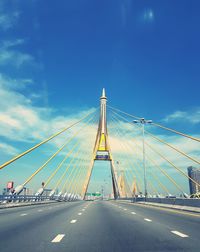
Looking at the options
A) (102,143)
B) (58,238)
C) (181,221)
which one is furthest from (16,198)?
(58,238)

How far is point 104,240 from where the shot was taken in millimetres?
8547

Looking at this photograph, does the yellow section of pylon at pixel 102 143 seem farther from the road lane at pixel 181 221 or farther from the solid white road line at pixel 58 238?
the solid white road line at pixel 58 238

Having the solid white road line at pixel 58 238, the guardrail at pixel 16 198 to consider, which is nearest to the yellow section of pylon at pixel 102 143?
the guardrail at pixel 16 198

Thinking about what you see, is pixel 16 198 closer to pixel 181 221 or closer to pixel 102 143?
pixel 181 221

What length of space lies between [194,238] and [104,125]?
51.5 m

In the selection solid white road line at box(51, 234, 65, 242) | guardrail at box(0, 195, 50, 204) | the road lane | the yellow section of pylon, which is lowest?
solid white road line at box(51, 234, 65, 242)

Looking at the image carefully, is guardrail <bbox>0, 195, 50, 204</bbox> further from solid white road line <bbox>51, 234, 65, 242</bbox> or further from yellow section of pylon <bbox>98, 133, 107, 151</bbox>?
solid white road line <bbox>51, 234, 65, 242</bbox>

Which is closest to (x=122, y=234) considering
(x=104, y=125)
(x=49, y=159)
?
(x=49, y=159)

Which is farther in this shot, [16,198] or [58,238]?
[16,198]

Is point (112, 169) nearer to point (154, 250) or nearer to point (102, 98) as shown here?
point (102, 98)

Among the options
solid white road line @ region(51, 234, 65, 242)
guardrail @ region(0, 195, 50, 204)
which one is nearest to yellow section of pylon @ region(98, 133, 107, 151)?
guardrail @ region(0, 195, 50, 204)

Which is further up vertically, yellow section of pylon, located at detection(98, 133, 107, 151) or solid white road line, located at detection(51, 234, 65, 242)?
yellow section of pylon, located at detection(98, 133, 107, 151)

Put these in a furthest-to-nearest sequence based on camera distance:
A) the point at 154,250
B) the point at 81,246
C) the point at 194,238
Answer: the point at 194,238, the point at 81,246, the point at 154,250

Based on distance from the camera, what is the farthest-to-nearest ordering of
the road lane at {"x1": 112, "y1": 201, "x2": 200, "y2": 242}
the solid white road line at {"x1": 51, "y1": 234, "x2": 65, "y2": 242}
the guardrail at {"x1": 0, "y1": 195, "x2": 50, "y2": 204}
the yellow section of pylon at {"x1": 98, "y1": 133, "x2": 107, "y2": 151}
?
1. the yellow section of pylon at {"x1": 98, "y1": 133, "x2": 107, "y2": 151}
2. the guardrail at {"x1": 0, "y1": 195, "x2": 50, "y2": 204}
3. the road lane at {"x1": 112, "y1": 201, "x2": 200, "y2": 242}
4. the solid white road line at {"x1": 51, "y1": 234, "x2": 65, "y2": 242}
